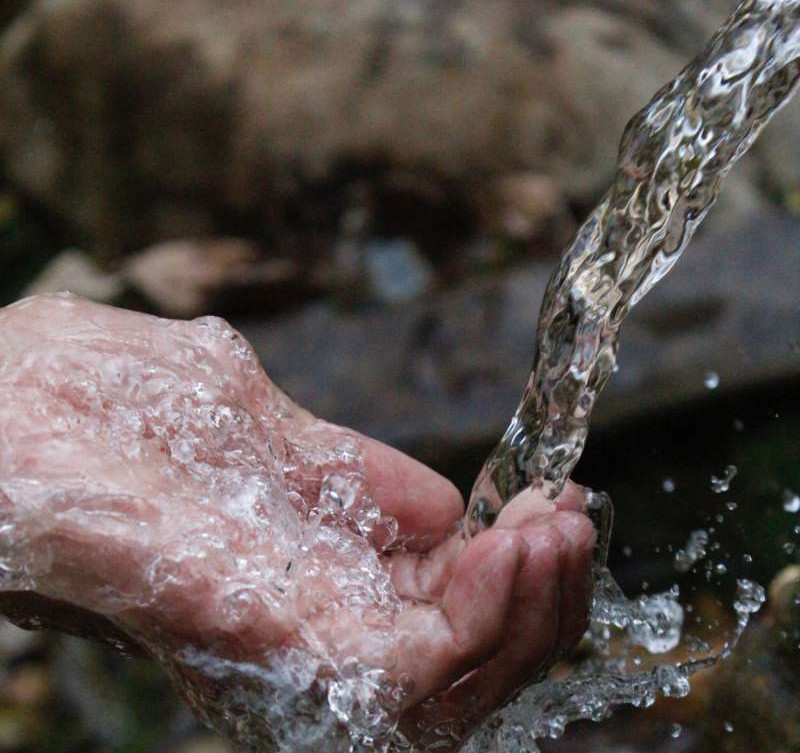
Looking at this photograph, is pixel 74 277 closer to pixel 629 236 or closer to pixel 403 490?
pixel 403 490

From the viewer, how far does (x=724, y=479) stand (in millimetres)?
2779

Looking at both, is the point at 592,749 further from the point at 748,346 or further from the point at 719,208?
the point at 719,208

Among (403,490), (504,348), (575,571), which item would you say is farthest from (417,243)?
(575,571)

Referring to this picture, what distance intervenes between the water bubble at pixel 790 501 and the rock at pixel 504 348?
0.49 m

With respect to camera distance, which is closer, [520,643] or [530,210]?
[520,643]

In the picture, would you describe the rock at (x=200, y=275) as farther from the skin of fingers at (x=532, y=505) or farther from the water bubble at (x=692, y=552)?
the skin of fingers at (x=532, y=505)

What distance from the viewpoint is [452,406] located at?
10.6ft

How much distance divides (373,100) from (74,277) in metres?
1.51

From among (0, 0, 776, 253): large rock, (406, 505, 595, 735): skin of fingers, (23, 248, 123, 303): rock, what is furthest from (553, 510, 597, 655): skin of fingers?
(23, 248, 123, 303): rock

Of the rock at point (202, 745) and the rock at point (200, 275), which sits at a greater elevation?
the rock at point (200, 275)

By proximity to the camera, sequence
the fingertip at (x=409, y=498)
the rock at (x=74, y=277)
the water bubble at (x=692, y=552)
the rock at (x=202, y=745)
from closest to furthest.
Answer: the fingertip at (x=409, y=498)
the water bubble at (x=692, y=552)
the rock at (x=202, y=745)
the rock at (x=74, y=277)

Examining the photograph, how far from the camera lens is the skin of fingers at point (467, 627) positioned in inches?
56.6

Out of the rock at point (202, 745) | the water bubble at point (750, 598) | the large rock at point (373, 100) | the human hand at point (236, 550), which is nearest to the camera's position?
the human hand at point (236, 550)

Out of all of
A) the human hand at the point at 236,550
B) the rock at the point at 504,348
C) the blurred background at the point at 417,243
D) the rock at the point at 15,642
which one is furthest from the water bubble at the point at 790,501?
the rock at the point at 15,642
